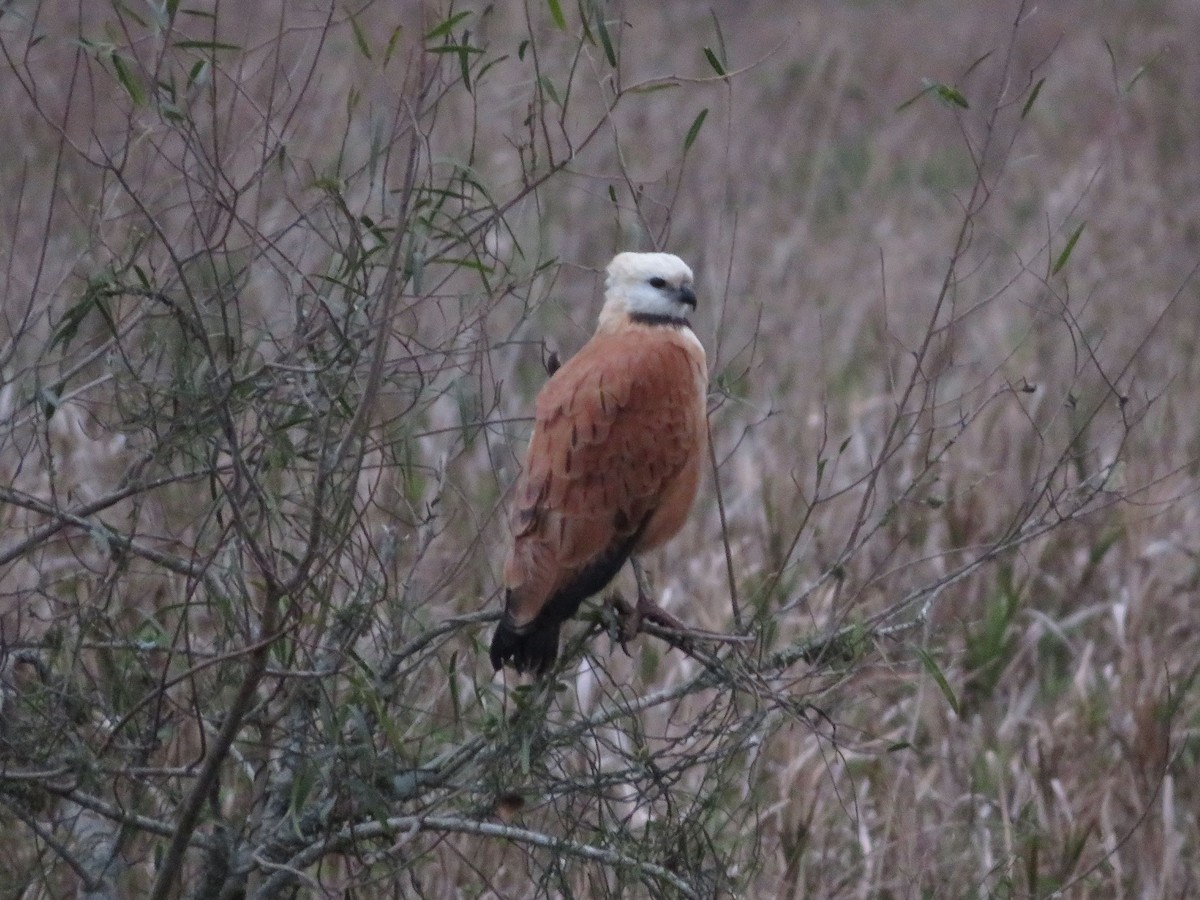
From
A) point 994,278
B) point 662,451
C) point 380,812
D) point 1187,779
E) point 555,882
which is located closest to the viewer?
point 380,812

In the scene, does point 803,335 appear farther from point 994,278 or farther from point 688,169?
point 688,169

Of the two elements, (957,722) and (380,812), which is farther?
(957,722)

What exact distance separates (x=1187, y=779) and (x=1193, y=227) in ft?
18.6

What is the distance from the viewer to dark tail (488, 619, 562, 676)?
3020 millimetres

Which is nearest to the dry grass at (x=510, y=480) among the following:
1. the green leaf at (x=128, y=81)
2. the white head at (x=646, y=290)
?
the green leaf at (x=128, y=81)

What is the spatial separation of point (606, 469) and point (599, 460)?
2cm

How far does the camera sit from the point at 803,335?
314 inches

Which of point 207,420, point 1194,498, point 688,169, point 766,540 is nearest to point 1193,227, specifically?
point 688,169

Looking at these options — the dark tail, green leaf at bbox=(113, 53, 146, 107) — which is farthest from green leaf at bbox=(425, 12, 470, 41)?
the dark tail

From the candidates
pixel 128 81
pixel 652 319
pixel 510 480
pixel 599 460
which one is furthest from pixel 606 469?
pixel 510 480

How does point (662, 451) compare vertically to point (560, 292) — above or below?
below

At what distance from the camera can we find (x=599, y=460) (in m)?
3.39

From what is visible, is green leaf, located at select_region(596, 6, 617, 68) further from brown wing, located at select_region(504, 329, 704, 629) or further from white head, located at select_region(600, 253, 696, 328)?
white head, located at select_region(600, 253, 696, 328)

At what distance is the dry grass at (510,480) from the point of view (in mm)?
2820
